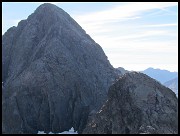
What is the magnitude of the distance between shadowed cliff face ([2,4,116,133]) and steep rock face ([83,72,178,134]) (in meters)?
48.0

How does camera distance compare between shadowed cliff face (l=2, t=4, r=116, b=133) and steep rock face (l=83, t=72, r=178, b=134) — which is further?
shadowed cliff face (l=2, t=4, r=116, b=133)

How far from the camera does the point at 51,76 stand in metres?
123

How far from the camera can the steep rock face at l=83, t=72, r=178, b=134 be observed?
61.6 m

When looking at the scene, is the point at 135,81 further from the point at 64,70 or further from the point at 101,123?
the point at 64,70

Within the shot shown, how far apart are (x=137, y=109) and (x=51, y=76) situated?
206 feet

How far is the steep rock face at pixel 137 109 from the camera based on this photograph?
61.6 m

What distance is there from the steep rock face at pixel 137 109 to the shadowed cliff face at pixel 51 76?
48041mm

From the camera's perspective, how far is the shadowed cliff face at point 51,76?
389 feet

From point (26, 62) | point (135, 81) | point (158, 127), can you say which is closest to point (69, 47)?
point (26, 62)

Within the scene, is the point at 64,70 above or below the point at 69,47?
below

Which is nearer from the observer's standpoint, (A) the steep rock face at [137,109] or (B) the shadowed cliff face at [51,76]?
(A) the steep rock face at [137,109]

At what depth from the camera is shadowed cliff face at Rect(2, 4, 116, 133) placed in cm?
11862

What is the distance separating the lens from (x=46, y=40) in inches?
5448

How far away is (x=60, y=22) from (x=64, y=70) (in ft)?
A: 95.9
